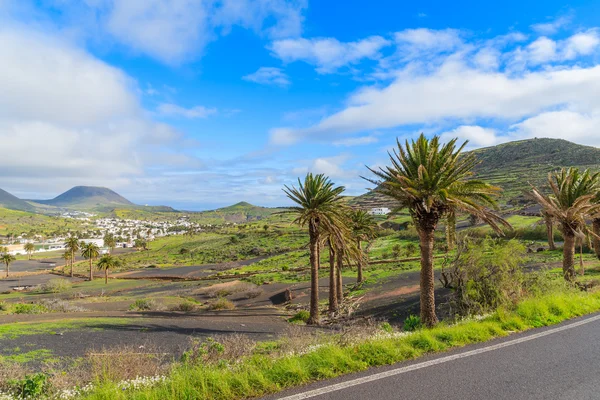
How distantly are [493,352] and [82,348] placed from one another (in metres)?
15.2

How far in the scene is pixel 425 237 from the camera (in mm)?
13703

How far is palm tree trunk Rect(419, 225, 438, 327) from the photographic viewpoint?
13594 millimetres

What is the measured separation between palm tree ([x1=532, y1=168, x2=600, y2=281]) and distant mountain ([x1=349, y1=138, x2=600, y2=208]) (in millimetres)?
78860

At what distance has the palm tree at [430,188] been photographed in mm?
13156

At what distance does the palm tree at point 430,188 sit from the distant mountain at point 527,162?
8814cm

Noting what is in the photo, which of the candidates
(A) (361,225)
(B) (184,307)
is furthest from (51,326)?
(A) (361,225)

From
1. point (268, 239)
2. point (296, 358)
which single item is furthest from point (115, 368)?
point (268, 239)

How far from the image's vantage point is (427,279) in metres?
13.8

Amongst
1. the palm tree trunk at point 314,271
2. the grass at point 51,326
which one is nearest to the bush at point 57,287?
the grass at point 51,326

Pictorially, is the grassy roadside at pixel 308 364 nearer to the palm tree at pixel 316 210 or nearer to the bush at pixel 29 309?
the palm tree at pixel 316 210

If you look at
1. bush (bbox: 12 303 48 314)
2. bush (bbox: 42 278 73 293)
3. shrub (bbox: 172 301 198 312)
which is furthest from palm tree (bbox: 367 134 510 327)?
bush (bbox: 42 278 73 293)

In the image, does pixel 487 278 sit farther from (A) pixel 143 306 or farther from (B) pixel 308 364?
(A) pixel 143 306

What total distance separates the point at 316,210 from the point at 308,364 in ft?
57.3

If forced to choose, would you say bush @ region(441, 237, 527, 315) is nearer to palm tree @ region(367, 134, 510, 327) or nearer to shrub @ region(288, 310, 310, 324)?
palm tree @ region(367, 134, 510, 327)
